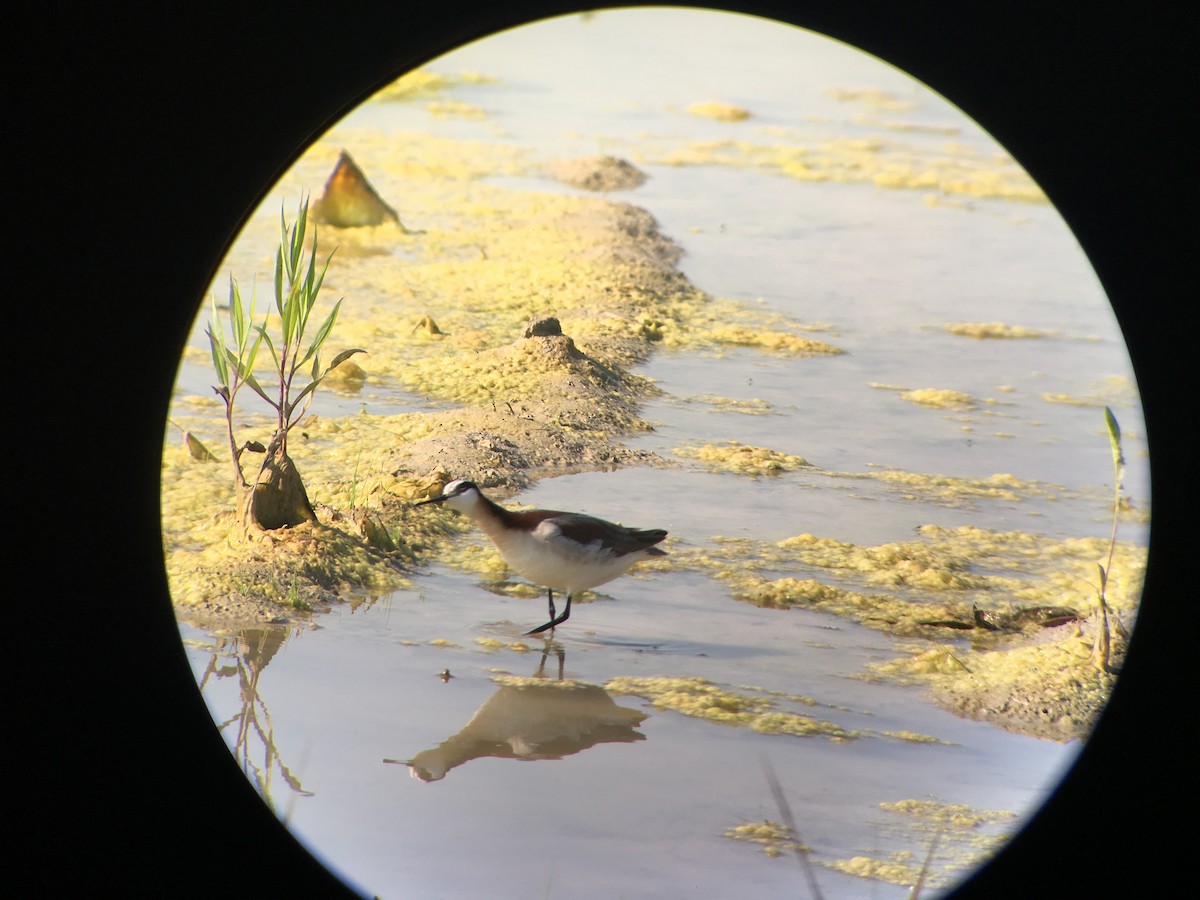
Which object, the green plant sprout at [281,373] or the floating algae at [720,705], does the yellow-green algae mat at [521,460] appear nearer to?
the green plant sprout at [281,373]

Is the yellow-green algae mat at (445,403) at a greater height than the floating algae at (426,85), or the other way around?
the floating algae at (426,85)

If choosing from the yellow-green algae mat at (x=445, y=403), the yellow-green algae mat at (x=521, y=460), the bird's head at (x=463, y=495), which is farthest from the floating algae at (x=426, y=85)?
the bird's head at (x=463, y=495)

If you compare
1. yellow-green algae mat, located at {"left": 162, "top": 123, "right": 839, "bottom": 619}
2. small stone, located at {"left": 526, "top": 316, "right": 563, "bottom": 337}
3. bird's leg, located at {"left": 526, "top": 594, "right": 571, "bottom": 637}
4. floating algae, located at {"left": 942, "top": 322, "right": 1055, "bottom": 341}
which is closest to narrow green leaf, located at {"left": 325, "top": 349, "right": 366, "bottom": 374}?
yellow-green algae mat, located at {"left": 162, "top": 123, "right": 839, "bottom": 619}

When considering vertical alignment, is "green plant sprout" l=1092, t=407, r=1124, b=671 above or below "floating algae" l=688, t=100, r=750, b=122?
below

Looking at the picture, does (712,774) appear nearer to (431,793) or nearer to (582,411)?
(431,793)

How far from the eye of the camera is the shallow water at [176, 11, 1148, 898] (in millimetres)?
1700

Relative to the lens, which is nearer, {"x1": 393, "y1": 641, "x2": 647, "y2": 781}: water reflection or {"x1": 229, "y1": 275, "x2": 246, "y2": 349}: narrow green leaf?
{"x1": 393, "y1": 641, "x2": 647, "y2": 781}: water reflection

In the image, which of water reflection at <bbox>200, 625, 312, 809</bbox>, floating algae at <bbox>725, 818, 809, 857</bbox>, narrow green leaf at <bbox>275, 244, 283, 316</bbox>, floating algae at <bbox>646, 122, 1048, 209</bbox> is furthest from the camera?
floating algae at <bbox>646, 122, 1048, 209</bbox>

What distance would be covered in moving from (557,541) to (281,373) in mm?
558

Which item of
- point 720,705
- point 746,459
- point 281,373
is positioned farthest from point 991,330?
point 281,373

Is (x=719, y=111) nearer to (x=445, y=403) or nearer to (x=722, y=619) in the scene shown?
(x=445, y=403)

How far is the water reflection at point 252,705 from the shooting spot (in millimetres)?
1800

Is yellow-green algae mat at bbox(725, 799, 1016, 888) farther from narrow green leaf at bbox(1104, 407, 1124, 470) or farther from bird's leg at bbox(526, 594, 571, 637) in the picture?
narrow green leaf at bbox(1104, 407, 1124, 470)

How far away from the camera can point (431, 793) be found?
1733mm
